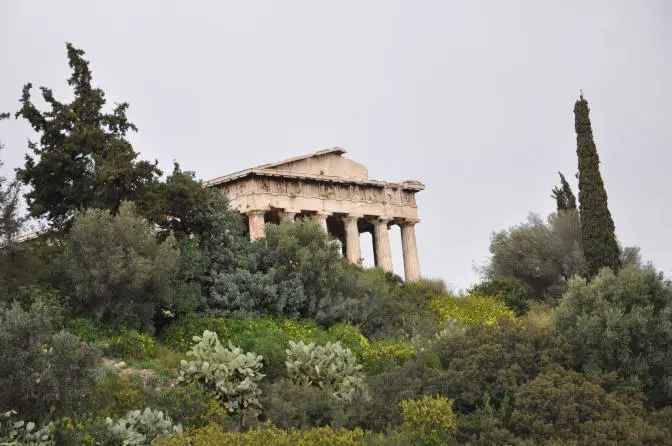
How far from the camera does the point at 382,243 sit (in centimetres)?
4353

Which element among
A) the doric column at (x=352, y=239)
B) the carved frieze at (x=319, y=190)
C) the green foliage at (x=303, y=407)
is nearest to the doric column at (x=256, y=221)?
the carved frieze at (x=319, y=190)

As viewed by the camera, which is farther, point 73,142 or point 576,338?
point 73,142

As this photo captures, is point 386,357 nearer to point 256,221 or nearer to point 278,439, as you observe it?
point 278,439

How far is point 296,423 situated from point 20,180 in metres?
13.7

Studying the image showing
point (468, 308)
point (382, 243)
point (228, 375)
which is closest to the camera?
point (228, 375)

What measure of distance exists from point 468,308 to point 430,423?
16.3 meters

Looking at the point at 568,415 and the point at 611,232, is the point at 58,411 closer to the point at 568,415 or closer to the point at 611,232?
the point at 568,415

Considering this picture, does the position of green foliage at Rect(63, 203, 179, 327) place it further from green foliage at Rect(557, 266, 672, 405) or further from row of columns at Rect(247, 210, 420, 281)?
row of columns at Rect(247, 210, 420, 281)

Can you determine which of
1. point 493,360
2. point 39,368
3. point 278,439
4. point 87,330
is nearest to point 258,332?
point 87,330

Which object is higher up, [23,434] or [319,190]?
[319,190]

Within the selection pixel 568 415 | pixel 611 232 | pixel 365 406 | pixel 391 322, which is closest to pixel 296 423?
pixel 365 406

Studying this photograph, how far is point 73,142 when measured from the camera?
30.2 m

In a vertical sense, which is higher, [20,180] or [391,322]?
[20,180]

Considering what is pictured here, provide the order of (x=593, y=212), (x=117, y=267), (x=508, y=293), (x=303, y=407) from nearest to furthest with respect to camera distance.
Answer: (x=303, y=407)
(x=117, y=267)
(x=593, y=212)
(x=508, y=293)
